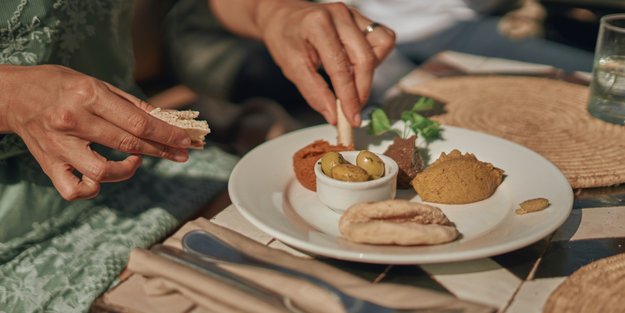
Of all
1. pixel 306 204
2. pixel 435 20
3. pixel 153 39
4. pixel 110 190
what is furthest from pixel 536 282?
pixel 153 39

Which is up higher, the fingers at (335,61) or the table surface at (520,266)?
the fingers at (335,61)

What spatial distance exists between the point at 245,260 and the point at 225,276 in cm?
5

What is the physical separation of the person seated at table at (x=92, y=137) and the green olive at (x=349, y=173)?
8.0 inches

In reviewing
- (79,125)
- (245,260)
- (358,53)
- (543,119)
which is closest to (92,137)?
(79,125)

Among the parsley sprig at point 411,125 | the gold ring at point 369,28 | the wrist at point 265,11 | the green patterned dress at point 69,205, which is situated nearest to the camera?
the green patterned dress at point 69,205

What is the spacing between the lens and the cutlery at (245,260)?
71 centimetres

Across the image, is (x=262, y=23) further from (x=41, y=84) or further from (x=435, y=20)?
(x=435, y=20)

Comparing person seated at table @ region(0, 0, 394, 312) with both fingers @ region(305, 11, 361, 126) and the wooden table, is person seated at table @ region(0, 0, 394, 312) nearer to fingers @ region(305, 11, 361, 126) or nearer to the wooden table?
fingers @ region(305, 11, 361, 126)

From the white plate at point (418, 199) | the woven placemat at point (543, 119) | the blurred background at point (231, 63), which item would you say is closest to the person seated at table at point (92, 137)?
the white plate at point (418, 199)

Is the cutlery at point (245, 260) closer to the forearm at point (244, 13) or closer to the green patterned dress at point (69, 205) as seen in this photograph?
the green patterned dress at point (69, 205)

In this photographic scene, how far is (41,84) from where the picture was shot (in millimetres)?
933

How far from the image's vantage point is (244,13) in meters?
1.56

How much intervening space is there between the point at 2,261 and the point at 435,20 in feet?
6.06

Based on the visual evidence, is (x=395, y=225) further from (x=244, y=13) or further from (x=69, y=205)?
(x=244, y=13)
